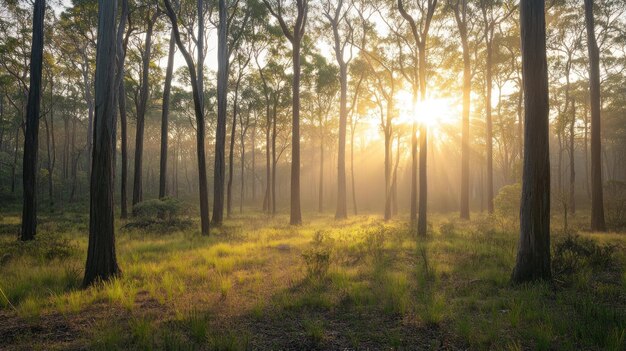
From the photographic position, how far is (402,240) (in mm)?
10867

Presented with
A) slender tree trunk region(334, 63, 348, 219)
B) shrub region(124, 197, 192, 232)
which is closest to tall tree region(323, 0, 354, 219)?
slender tree trunk region(334, 63, 348, 219)

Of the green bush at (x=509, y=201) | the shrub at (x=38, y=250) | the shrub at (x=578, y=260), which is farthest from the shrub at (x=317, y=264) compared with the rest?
the green bush at (x=509, y=201)

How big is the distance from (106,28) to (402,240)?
399 inches

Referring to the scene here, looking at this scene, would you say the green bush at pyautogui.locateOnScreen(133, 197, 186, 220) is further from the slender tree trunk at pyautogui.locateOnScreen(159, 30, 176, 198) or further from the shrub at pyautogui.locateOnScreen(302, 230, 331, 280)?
the shrub at pyautogui.locateOnScreen(302, 230, 331, 280)

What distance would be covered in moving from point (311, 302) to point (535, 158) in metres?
4.81

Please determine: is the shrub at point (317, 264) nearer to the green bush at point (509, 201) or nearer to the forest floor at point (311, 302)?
the forest floor at point (311, 302)

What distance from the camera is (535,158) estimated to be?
5.59 meters

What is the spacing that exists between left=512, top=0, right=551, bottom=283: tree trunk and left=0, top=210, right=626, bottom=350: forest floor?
1.71ft

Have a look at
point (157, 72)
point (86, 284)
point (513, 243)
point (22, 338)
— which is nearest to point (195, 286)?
point (86, 284)

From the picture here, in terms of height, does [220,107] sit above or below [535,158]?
above

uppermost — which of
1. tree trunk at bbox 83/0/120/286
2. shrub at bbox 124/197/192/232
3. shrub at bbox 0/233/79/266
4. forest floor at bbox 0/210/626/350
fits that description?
tree trunk at bbox 83/0/120/286

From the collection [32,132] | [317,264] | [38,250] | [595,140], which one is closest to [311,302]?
[317,264]

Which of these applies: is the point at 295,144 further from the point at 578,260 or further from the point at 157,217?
the point at 578,260

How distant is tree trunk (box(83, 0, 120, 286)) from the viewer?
5.65 metres
